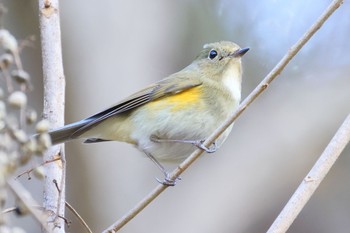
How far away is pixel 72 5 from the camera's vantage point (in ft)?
14.9

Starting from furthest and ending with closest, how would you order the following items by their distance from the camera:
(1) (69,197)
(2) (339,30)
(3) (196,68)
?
(2) (339,30) → (1) (69,197) → (3) (196,68)

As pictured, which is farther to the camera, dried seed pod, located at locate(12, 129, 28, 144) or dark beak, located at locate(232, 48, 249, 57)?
dark beak, located at locate(232, 48, 249, 57)

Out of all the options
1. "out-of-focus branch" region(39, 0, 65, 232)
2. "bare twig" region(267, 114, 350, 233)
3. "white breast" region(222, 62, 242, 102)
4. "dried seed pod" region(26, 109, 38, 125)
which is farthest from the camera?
"white breast" region(222, 62, 242, 102)

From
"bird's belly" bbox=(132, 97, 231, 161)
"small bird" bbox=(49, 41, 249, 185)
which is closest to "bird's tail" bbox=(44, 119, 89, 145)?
"small bird" bbox=(49, 41, 249, 185)

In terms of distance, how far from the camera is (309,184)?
5.69 ft

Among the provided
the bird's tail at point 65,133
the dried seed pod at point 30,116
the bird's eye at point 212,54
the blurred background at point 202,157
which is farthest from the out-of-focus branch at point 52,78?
the blurred background at point 202,157

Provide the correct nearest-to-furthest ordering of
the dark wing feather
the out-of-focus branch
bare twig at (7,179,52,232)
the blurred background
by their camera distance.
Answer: bare twig at (7,179,52,232) < the out-of-focus branch < the dark wing feather < the blurred background

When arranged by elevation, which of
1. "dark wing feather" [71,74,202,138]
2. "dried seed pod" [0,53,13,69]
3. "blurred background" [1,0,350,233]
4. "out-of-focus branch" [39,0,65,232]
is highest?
"dried seed pod" [0,53,13,69]

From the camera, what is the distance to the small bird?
2840 millimetres

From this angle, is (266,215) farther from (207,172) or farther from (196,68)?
(196,68)

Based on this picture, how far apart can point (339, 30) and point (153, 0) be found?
5.49 feet

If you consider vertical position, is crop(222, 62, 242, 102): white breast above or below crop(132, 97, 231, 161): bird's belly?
above

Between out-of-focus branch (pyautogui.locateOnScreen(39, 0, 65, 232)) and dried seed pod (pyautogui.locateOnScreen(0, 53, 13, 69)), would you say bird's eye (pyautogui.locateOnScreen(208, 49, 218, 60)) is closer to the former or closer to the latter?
out-of-focus branch (pyautogui.locateOnScreen(39, 0, 65, 232))

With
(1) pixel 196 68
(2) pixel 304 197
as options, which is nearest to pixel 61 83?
(2) pixel 304 197
